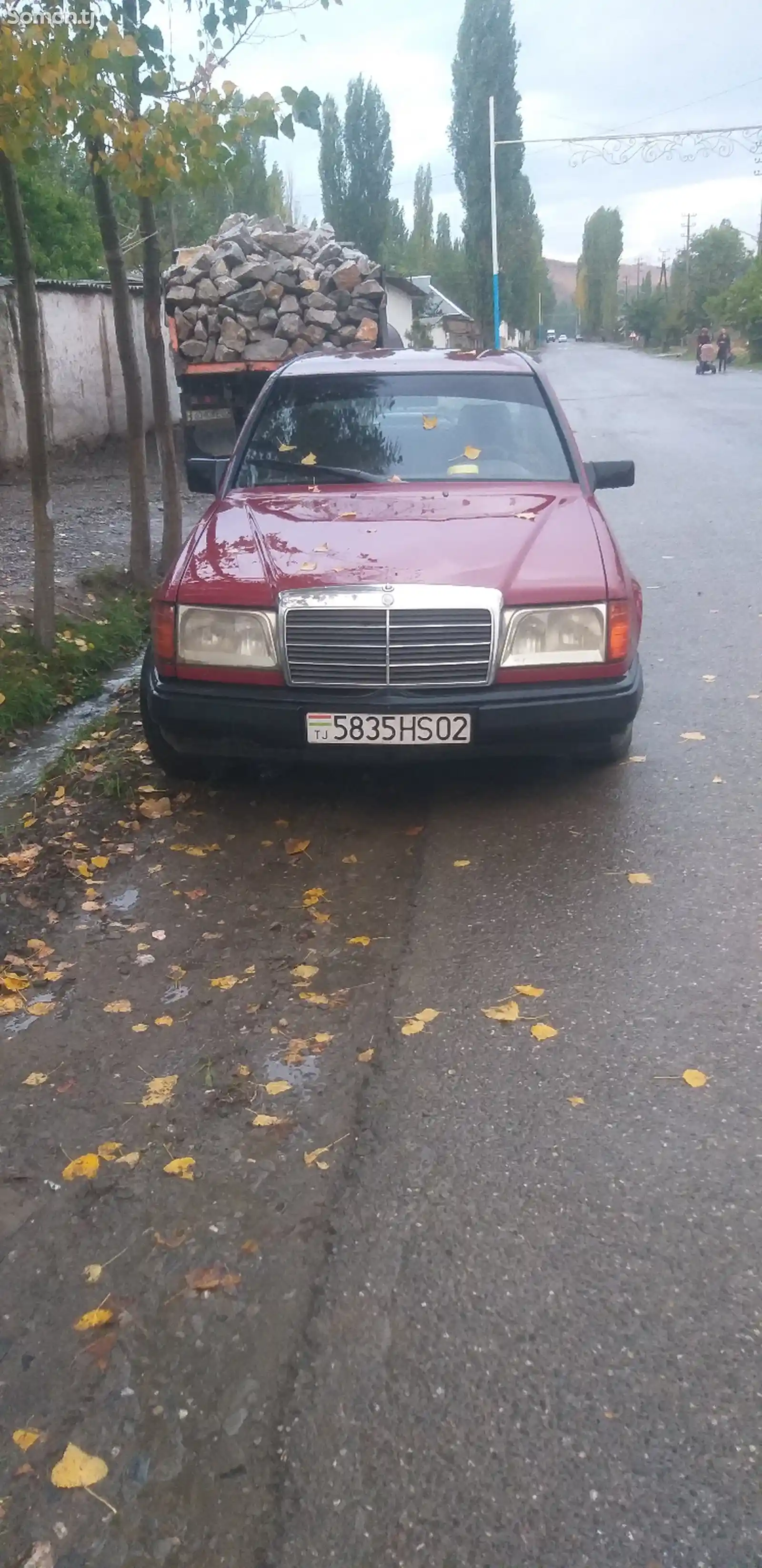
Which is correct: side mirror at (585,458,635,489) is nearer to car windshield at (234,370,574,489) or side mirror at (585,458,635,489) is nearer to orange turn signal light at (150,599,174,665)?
car windshield at (234,370,574,489)

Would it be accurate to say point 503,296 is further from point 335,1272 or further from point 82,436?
point 335,1272

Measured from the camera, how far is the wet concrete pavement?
2.00 metres

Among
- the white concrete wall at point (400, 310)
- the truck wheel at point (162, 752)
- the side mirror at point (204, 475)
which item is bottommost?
the truck wheel at point (162, 752)

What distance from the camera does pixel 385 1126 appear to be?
9.64 ft

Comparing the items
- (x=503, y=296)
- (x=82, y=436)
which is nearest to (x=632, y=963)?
(x=82, y=436)

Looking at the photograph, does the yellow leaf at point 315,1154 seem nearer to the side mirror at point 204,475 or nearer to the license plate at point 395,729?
the license plate at point 395,729

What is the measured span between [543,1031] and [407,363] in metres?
3.86

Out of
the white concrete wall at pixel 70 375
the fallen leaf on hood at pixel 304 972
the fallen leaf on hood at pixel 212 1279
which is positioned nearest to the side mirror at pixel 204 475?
the fallen leaf on hood at pixel 304 972

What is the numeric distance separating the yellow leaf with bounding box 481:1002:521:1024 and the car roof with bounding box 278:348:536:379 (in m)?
→ 3.54

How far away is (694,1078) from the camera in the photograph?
3057 millimetres

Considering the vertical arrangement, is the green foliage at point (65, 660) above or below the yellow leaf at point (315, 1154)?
above

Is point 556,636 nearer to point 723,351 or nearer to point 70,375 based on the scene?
point 70,375

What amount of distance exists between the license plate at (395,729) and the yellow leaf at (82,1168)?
6.21ft

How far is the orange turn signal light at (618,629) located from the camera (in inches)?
177
